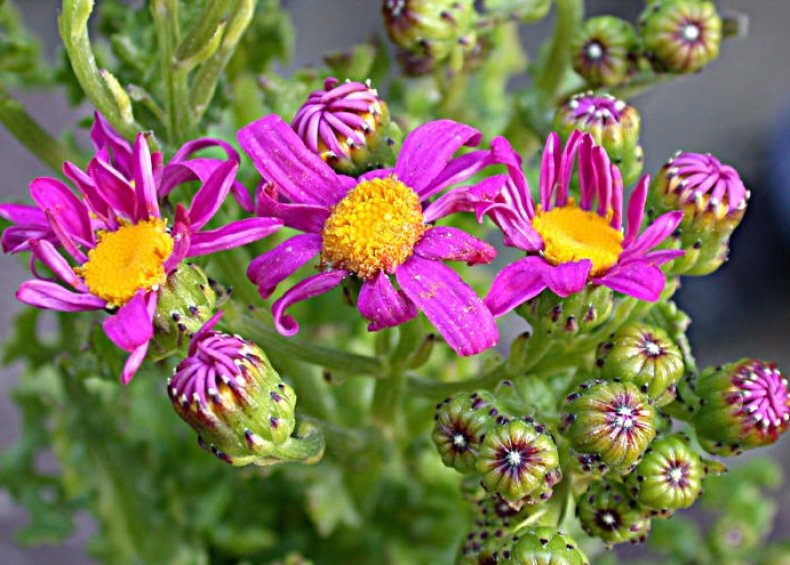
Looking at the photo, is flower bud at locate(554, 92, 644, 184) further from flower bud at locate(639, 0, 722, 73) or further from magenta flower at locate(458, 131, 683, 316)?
flower bud at locate(639, 0, 722, 73)

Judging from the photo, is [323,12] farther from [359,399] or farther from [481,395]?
[481,395]

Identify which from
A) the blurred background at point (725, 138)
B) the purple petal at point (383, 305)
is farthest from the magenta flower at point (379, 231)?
the blurred background at point (725, 138)

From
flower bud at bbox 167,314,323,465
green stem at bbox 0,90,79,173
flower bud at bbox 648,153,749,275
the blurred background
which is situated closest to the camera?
flower bud at bbox 167,314,323,465

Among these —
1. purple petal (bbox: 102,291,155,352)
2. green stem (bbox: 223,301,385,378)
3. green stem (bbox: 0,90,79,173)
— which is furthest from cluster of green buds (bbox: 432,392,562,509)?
green stem (bbox: 0,90,79,173)

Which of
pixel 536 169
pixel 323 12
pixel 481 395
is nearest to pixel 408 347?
pixel 481 395

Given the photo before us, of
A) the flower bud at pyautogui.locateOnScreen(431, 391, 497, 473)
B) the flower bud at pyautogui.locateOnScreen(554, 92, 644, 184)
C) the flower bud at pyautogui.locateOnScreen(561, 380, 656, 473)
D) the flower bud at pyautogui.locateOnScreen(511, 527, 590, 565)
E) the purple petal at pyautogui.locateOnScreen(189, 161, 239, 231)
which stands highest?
the purple petal at pyautogui.locateOnScreen(189, 161, 239, 231)

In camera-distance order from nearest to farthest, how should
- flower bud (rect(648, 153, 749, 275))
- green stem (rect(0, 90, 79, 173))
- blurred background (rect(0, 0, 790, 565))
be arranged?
flower bud (rect(648, 153, 749, 275)) < green stem (rect(0, 90, 79, 173)) < blurred background (rect(0, 0, 790, 565))

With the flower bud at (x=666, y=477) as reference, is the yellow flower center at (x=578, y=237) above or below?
above

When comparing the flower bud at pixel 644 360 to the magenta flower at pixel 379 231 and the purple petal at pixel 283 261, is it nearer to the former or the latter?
the magenta flower at pixel 379 231
